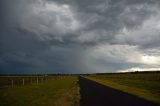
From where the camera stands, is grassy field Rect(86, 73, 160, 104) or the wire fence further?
the wire fence

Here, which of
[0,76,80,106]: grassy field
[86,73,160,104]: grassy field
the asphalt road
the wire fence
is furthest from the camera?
the wire fence

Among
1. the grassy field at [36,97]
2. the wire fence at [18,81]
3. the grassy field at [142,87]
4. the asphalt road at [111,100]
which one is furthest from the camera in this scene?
the wire fence at [18,81]

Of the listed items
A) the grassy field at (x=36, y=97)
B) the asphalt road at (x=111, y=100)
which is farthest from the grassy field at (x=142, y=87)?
the grassy field at (x=36, y=97)

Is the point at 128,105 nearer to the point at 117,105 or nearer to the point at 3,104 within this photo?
the point at 117,105

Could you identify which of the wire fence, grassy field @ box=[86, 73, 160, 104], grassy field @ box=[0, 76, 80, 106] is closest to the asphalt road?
grassy field @ box=[0, 76, 80, 106]

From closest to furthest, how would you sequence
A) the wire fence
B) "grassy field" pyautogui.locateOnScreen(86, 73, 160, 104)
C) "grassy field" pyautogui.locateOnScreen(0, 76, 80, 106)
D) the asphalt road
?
the asphalt road < "grassy field" pyautogui.locateOnScreen(0, 76, 80, 106) < "grassy field" pyautogui.locateOnScreen(86, 73, 160, 104) < the wire fence

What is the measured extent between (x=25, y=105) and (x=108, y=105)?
22.6ft

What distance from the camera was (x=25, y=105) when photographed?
21328 mm

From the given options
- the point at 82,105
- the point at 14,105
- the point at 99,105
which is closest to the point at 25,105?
the point at 14,105

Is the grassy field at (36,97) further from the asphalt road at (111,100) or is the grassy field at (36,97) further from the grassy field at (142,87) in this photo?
the grassy field at (142,87)

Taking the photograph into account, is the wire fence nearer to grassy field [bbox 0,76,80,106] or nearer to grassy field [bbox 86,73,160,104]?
grassy field [bbox 0,76,80,106]

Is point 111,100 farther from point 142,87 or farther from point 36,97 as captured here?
point 142,87

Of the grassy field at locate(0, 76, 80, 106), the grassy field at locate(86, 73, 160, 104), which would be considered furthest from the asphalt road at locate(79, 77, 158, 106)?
the grassy field at locate(86, 73, 160, 104)

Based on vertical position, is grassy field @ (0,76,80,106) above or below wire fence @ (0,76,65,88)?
below
